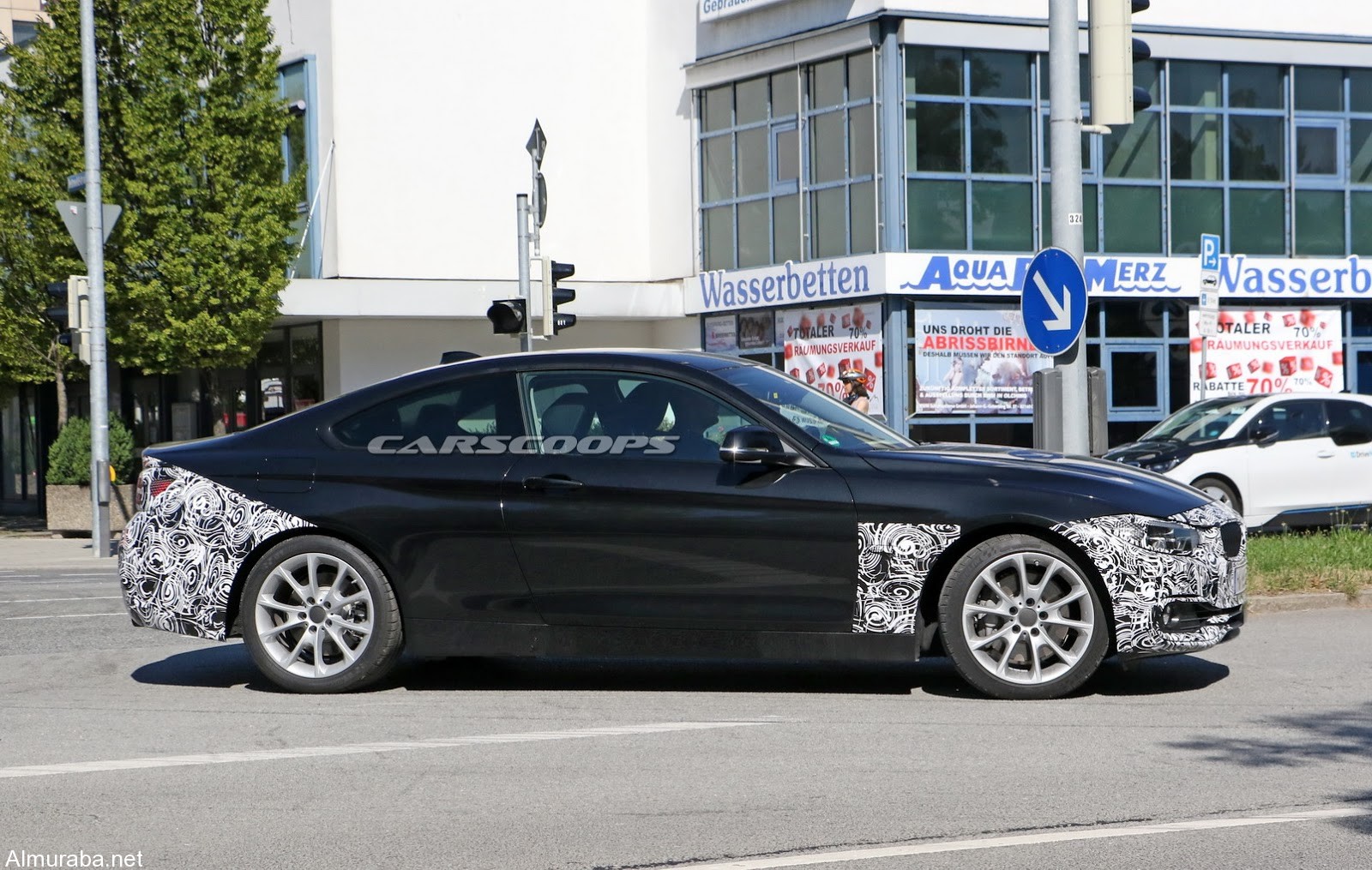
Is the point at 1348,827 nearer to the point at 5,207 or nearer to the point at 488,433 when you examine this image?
the point at 488,433

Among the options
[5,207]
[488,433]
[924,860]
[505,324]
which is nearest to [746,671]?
[488,433]

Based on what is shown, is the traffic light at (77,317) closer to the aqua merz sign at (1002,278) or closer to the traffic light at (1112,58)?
the aqua merz sign at (1002,278)

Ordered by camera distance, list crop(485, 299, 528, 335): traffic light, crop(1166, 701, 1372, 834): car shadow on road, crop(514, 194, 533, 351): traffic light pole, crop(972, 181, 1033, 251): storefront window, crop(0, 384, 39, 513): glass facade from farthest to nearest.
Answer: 1. crop(0, 384, 39, 513): glass facade
2. crop(972, 181, 1033, 251): storefront window
3. crop(514, 194, 533, 351): traffic light pole
4. crop(485, 299, 528, 335): traffic light
5. crop(1166, 701, 1372, 834): car shadow on road

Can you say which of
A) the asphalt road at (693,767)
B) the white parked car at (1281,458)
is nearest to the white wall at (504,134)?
the white parked car at (1281,458)

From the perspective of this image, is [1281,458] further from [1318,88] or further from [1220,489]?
[1318,88]

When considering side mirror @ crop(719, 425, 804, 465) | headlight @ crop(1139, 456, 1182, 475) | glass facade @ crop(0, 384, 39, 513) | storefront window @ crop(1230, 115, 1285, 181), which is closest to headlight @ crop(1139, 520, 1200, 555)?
side mirror @ crop(719, 425, 804, 465)

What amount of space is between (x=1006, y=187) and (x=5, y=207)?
14.1m

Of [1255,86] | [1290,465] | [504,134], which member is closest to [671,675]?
[1290,465]

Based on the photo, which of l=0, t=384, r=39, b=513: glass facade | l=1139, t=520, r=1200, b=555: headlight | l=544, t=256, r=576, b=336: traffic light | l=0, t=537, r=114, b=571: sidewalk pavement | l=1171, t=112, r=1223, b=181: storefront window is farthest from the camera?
l=0, t=384, r=39, b=513: glass facade

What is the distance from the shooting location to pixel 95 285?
1991 cm

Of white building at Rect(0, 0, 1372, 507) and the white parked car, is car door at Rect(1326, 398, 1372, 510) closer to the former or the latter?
the white parked car

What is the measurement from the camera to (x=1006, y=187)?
971 inches

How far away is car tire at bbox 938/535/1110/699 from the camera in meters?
7.07

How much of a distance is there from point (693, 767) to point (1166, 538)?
7.73 feet
